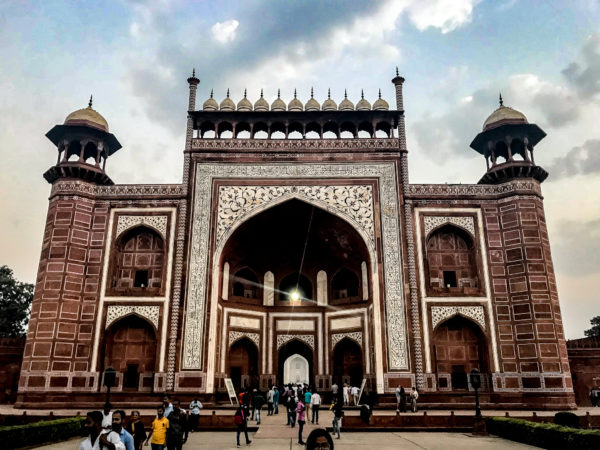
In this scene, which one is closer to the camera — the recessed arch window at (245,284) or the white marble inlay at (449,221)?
the white marble inlay at (449,221)

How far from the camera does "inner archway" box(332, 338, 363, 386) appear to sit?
819 inches

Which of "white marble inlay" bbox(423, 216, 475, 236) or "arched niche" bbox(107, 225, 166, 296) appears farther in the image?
"white marble inlay" bbox(423, 216, 475, 236)

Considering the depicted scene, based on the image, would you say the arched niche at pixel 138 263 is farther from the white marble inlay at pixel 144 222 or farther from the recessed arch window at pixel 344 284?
the recessed arch window at pixel 344 284

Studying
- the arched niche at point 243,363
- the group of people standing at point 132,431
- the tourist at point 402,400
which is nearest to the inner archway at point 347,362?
the arched niche at point 243,363

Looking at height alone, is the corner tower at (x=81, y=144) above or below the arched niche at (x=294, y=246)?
above

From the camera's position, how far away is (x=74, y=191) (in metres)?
19.5

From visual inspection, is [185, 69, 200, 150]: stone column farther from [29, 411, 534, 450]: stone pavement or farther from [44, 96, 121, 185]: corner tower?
[29, 411, 534, 450]: stone pavement

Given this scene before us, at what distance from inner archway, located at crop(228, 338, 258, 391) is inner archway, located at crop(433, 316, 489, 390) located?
7.79 metres

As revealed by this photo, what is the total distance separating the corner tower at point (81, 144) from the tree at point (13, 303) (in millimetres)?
12223

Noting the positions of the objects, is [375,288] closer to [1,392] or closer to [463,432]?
[463,432]

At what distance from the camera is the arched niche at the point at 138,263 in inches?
748

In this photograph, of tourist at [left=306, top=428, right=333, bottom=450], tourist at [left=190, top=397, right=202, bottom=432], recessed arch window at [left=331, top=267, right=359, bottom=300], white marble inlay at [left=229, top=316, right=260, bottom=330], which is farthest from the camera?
recessed arch window at [left=331, top=267, right=359, bottom=300]

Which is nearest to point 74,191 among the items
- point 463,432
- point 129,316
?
point 129,316

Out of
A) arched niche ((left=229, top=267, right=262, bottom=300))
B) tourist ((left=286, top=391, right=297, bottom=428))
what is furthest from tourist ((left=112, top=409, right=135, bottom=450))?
arched niche ((left=229, top=267, right=262, bottom=300))
